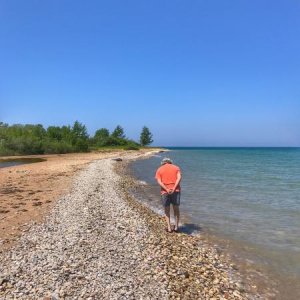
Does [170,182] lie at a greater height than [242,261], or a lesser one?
greater

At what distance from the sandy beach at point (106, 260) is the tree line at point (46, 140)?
5852 centimetres

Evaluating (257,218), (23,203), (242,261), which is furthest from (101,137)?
(242,261)

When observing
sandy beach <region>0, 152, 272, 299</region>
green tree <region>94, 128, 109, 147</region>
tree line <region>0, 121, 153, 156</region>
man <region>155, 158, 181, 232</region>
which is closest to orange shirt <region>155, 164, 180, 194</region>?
man <region>155, 158, 181, 232</region>

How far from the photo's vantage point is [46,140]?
83.9 m

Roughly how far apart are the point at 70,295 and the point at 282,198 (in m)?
17.0

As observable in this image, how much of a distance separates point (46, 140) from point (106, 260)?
79.3 meters

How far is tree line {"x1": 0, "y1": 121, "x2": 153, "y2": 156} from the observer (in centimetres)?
7094

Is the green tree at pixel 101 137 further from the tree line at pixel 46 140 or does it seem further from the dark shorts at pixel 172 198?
the dark shorts at pixel 172 198

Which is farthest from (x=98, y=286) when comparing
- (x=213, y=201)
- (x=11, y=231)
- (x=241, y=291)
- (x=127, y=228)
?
(x=213, y=201)

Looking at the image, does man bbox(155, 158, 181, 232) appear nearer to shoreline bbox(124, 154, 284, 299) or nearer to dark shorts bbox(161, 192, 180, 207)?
dark shorts bbox(161, 192, 180, 207)

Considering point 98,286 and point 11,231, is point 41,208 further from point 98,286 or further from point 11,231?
point 98,286

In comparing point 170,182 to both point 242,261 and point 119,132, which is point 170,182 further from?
point 119,132

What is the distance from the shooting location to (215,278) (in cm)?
827

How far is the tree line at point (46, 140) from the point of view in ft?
233
